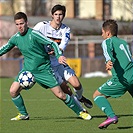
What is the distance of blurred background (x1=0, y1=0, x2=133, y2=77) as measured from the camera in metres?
29.3

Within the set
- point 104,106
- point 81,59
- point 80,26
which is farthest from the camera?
point 80,26

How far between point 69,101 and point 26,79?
2.73 ft

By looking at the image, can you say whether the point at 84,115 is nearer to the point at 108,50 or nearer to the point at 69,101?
the point at 69,101

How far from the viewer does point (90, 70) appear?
2922 cm

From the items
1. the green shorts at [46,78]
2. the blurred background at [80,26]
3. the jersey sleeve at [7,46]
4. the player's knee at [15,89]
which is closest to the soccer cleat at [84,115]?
the green shorts at [46,78]

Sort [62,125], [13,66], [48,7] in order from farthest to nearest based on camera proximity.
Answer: [48,7], [13,66], [62,125]

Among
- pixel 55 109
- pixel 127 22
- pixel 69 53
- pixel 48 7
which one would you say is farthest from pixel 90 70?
pixel 48 7

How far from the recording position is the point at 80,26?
39344 millimetres

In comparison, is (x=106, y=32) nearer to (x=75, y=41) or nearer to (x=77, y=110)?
(x=77, y=110)

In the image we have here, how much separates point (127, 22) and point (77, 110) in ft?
91.3

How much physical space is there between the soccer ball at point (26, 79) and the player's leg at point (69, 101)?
0.40 meters

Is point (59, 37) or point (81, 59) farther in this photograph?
point (81, 59)

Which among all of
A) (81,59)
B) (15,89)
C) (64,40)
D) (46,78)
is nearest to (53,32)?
(64,40)

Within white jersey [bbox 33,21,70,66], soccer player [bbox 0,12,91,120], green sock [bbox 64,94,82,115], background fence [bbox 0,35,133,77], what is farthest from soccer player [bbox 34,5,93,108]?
background fence [bbox 0,35,133,77]
